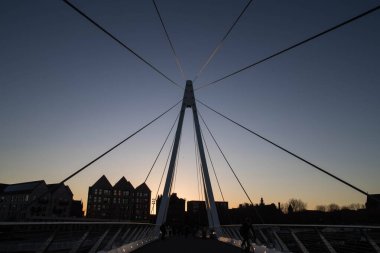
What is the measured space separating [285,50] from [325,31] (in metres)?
2.21

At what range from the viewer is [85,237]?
6.33 metres

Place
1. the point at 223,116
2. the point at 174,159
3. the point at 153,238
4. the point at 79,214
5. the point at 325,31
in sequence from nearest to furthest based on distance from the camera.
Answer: the point at 325,31 < the point at 223,116 < the point at 153,238 < the point at 174,159 < the point at 79,214

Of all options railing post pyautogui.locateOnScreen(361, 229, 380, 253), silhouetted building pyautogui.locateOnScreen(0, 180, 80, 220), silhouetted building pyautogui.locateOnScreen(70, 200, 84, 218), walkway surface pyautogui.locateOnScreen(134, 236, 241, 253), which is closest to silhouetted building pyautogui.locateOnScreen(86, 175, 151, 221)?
silhouetted building pyautogui.locateOnScreen(0, 180, 80, 220)

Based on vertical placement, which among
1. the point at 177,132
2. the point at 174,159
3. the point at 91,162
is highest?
Result: the point at 177,132

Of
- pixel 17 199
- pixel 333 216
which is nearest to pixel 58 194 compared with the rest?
pixel 17 199

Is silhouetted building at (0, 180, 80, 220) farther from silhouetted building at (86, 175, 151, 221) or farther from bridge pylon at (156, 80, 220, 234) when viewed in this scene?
bridge pylon at (156, 80, 220, 234)

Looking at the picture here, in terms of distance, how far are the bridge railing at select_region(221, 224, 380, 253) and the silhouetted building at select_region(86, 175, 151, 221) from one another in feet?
368

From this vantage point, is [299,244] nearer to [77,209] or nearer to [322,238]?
[322,238]

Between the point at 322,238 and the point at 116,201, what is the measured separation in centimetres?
12426

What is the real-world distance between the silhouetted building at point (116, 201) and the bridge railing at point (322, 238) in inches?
4413

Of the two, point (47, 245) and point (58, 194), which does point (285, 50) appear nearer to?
point (47, 245)

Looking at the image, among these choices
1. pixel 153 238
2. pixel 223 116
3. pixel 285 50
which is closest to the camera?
pixel 285 50

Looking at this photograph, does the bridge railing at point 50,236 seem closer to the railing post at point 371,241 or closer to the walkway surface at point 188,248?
the railing post at point 371,241

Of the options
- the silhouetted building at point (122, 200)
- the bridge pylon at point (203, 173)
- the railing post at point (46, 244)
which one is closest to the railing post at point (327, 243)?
the railing post at point (46, 244)
